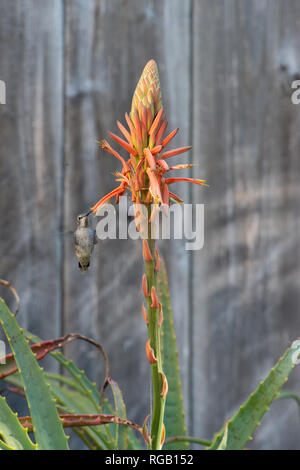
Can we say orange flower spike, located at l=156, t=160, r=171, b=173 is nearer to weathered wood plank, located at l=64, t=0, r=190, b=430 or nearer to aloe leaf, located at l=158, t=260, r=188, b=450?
aloe leaf, located at l=158, t=260, r=188, b=450

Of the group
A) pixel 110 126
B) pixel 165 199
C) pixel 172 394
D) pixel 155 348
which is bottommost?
pixel 172 394

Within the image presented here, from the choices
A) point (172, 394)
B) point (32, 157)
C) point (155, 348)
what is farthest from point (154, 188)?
point (32, 157)

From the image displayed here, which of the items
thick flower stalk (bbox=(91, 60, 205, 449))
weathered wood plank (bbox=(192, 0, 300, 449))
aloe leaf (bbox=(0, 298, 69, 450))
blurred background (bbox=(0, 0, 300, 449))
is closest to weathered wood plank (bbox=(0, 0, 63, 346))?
blurred background (bbox=(0, 0, 300, 449))

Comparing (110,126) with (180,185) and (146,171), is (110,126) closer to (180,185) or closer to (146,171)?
(180,185)

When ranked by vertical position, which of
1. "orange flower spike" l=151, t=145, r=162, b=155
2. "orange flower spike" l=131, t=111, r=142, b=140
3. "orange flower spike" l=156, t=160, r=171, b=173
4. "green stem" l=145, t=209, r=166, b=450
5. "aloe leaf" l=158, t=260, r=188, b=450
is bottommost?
"aloe leaf" l=158, t=260, r=188, b=450

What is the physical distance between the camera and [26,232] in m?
0.89

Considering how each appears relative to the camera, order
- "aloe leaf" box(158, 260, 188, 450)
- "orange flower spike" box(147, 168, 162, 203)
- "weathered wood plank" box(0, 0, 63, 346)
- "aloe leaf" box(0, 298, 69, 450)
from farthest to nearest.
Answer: "weathered wood plank" box(0, 0, 63, 346) < "aloe leaf" box(158, 260, 188, 450) < "aloe leaf" box(0, 298, 69, 450) < "orange flower spike" box(147, 168, 162, 203)

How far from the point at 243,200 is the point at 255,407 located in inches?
19.2

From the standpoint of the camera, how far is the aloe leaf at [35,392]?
520 mm

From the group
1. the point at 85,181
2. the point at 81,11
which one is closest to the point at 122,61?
the point at 81,11

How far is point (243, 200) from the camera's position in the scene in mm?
978

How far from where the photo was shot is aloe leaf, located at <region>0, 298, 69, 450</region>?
52 cm

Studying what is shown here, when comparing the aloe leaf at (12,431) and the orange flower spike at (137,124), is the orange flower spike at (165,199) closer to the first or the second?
the orange flower spike at (137,124)

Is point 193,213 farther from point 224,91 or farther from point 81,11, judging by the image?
point 81,11
